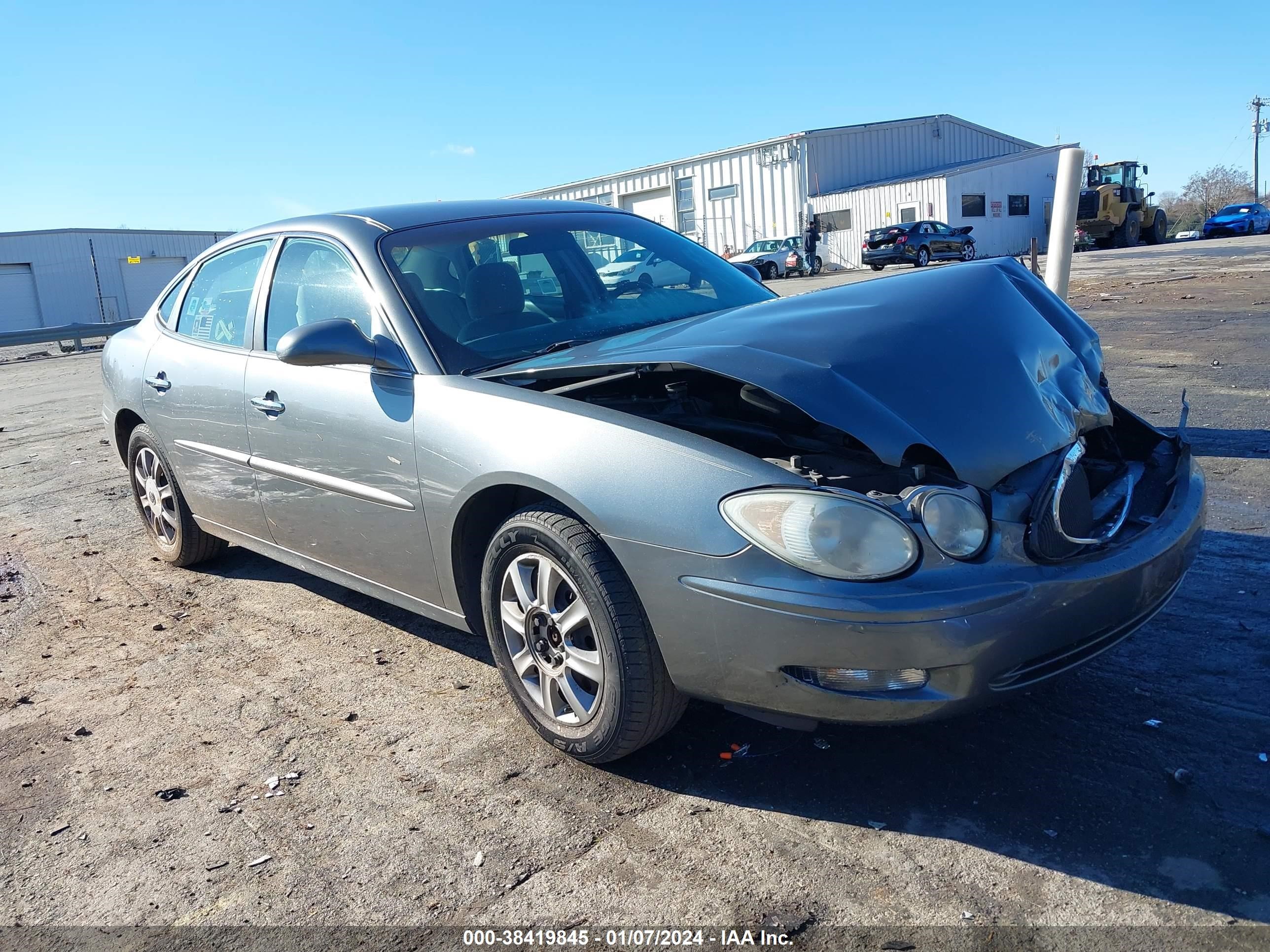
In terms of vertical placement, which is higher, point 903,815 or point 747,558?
point 747,558

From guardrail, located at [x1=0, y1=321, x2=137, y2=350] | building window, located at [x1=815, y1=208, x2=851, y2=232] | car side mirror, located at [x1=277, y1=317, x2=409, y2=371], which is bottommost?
guardrail, located at [x1=0, y1=321, x2=137, y2=350]

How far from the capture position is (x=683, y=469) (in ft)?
8.27

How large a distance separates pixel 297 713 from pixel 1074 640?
8.04ft

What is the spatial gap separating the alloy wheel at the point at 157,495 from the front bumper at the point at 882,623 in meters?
3.34

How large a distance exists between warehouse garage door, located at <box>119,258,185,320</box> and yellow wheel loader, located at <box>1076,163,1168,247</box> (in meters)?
36.2

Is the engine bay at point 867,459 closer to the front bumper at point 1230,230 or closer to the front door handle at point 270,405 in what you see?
the front door handle at point 270,405

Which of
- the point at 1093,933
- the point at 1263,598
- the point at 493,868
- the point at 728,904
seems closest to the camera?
the point at 1093,933

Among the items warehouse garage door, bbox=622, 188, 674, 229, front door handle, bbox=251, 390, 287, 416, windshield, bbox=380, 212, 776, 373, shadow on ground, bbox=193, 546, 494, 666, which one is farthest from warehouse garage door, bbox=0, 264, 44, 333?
windshield, bbox=380, 212, 776, 373

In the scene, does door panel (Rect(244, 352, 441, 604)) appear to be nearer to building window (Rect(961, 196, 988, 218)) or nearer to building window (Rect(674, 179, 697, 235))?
building window (Rect(961, 196, 988, 218))

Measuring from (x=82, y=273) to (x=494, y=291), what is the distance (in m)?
45.0

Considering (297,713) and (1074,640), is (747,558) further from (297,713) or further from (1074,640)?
(297,713)

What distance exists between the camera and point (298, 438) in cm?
371

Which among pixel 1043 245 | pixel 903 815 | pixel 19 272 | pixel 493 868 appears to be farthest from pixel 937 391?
pixel 19 272

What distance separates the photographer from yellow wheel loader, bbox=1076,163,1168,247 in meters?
35.4
